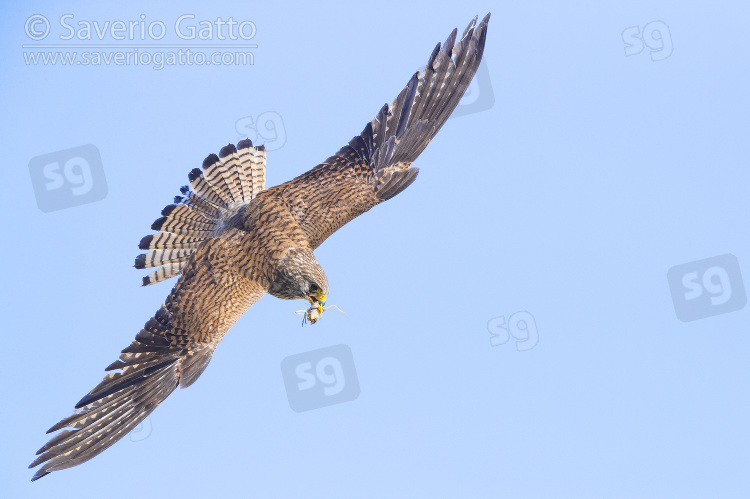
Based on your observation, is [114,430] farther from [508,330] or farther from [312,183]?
[508,330]

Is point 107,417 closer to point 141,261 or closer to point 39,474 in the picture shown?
point 39,474

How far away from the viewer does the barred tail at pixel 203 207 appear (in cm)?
1321

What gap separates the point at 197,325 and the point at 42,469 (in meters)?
2.27

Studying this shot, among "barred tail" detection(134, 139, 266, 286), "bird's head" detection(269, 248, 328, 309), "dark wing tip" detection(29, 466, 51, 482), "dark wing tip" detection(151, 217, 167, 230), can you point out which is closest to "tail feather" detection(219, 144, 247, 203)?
"barred tail" detection(134, 139, 266, 286)

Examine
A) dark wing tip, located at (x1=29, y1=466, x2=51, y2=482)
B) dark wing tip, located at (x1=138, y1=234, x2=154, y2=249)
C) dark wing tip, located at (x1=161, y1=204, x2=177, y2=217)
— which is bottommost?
dark wing tip, located at (x1=29, y1=466, x2=51, y2=482)

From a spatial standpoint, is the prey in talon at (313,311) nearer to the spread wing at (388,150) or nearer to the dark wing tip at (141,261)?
the spread wing at (388,150)

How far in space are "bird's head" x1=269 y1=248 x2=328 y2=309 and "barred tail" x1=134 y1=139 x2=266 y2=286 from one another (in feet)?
4.58

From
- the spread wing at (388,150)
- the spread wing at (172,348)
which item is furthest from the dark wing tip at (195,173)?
the spread wing at (172,348)

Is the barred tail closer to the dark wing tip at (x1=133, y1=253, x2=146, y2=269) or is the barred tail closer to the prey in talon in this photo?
the dark wing tip at (x1=133, y1=253, x2=146, y2=269)

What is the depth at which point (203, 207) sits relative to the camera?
13.4m

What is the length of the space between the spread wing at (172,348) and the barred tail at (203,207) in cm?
64

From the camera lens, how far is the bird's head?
11.9 meters

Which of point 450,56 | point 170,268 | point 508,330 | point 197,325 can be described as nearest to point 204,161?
point 170,268

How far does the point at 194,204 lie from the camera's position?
1338 centimetres
